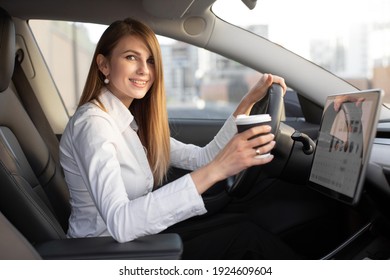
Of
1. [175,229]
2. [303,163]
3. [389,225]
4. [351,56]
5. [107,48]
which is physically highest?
[107,48]

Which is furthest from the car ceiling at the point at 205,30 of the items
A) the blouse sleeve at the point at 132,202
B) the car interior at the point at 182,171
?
the blouse sleeve at the point at 132,202

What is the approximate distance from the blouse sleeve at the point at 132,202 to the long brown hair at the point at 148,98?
0.26 metres

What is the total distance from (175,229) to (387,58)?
508 inches

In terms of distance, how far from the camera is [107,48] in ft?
4.82

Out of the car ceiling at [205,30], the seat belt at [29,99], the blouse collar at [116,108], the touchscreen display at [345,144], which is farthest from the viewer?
the seat belt at [29,99]

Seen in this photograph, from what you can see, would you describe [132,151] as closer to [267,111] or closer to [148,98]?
[148,98]

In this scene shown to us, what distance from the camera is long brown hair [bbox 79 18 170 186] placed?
1455 millimetres

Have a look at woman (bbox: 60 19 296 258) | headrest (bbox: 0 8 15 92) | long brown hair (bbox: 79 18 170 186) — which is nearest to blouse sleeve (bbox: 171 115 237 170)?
woman (bbox: 60 19 296 258)

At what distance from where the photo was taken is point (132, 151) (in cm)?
143

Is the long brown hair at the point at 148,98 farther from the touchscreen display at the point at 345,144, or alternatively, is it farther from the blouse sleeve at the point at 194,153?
the touchscreen display at the point at 345,144

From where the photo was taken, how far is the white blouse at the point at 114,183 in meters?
1.10

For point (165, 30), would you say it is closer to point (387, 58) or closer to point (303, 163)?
point (303, 163)


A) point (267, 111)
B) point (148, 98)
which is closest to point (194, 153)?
point (148, 98)
